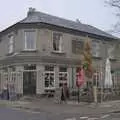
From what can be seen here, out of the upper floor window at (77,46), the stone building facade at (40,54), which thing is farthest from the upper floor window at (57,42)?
the upper floor window at (77,46)

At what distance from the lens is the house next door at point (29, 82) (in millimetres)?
36875

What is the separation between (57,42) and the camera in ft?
128

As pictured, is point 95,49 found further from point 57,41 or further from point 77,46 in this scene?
point 57,41

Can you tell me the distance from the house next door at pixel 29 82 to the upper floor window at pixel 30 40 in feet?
8.03

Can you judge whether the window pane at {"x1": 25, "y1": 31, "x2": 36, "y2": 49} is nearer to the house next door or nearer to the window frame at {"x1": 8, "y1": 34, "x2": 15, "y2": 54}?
the window frame at {"x1": 8, "y1": 34, "x2": 15, "y2": 54}

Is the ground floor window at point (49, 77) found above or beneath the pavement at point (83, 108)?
above

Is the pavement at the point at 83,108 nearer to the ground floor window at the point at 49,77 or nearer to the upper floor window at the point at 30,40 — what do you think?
the ground floor window at the point at 49,77

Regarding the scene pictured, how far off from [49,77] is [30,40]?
4.08 m

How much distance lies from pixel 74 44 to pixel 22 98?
28.6ft

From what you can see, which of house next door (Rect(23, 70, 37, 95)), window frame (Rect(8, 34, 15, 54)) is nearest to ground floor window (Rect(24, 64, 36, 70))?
house next door (Rect(23, 70, 37, 95))

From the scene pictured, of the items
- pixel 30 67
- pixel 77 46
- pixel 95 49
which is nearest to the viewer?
pixel 30 67

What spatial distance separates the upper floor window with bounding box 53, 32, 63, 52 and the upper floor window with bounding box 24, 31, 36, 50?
2.19 metres

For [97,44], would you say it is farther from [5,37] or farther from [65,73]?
[5,37]


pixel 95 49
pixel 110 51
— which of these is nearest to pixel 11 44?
pixel 95 49
